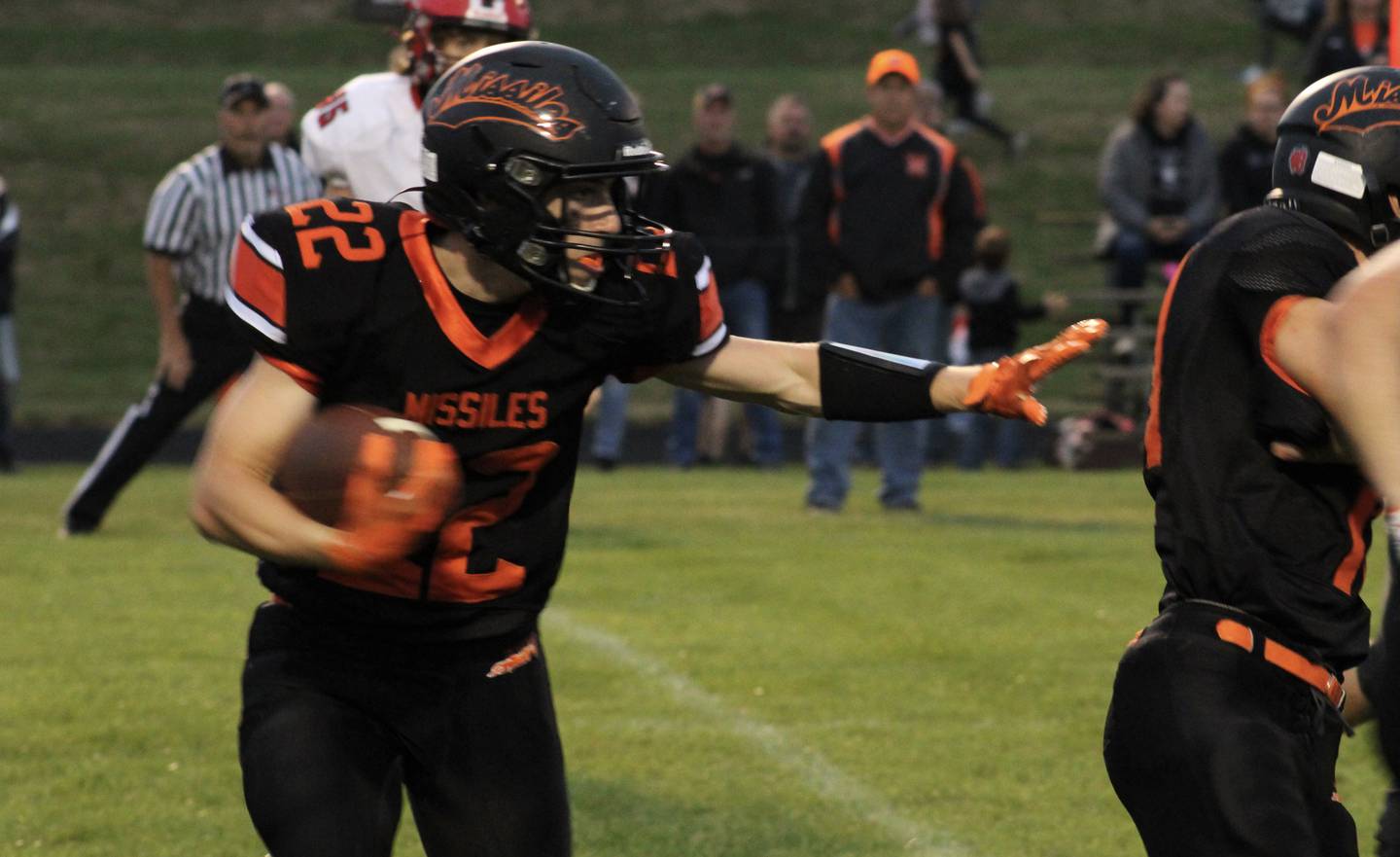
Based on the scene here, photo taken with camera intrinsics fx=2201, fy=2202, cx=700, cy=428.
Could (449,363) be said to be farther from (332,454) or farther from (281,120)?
(281,120)

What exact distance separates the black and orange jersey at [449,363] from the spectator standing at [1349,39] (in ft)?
29.5

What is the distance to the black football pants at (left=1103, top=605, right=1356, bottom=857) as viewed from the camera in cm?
323

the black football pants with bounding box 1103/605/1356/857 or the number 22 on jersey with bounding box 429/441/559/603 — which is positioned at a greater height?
the number 22 on jersey with bounding box 429/441/559/603

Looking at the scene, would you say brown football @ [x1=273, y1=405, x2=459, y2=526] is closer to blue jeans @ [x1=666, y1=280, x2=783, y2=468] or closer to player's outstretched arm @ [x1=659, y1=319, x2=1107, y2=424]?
player's outstretched arm @ [x1=659, y1=319, x2=1107, y2=424]

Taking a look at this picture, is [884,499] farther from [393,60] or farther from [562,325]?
[562,325]

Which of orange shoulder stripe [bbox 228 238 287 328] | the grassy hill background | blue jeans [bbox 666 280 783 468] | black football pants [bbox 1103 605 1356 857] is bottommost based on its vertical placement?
the grassy hill background

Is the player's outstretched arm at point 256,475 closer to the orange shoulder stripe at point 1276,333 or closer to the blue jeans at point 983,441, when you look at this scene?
the orange shoulder stripe at point 1276,333

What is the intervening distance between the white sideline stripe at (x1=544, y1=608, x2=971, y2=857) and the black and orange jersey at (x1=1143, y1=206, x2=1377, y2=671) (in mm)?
1759

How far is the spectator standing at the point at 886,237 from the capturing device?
1080 cm

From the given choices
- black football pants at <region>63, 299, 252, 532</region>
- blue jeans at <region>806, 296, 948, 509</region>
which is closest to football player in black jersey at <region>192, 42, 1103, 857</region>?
black football pants at <region>63, 299, 252, 532</region>

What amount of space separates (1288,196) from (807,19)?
28772 millimetres

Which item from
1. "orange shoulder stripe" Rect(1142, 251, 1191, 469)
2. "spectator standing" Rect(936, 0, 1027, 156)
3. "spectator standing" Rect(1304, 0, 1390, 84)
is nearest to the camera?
"orange shoulder stripe" Rect(1142, 251, 1191, 469)

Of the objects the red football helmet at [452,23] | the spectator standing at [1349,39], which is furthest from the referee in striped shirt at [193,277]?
the spectator standing at [1349,39]

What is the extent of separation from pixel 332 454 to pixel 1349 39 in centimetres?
986
